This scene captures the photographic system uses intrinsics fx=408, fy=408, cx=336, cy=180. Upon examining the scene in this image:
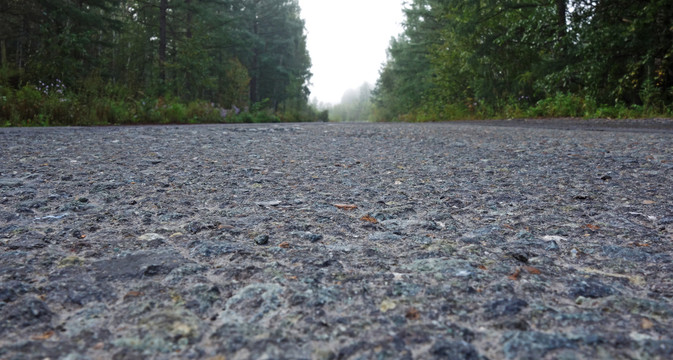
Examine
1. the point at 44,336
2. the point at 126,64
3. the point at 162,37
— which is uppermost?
the point at 162,37

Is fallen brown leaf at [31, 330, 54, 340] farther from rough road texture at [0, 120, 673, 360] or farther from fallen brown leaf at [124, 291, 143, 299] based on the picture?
fallen brown leaf at [124, 291, 143, 299]

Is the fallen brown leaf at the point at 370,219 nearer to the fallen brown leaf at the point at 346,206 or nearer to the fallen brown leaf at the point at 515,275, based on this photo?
the fallen brown leaf at the point at 346,206

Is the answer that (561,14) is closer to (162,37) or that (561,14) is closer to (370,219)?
(370,219)

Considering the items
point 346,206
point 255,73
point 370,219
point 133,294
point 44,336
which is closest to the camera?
point 44,336

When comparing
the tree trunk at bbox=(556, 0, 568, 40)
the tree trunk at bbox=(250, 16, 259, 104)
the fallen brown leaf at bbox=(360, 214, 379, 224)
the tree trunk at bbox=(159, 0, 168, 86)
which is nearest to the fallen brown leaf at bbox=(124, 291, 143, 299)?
the fallen brown leaf at bbox=(360, 214, 379, 224)

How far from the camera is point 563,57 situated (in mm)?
11992

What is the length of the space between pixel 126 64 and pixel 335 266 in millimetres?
20778

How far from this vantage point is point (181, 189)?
7.29 ft

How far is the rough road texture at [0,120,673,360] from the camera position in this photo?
2.56 feet

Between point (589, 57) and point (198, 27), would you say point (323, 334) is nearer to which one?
point (589, 57)

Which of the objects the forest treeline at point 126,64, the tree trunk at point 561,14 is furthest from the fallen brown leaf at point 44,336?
the tree trunk at point 561,14

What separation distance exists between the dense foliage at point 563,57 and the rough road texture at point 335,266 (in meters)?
8.39

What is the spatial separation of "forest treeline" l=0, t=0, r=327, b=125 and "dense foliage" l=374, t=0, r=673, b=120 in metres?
8.40

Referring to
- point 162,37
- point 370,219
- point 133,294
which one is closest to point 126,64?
point 162,37
